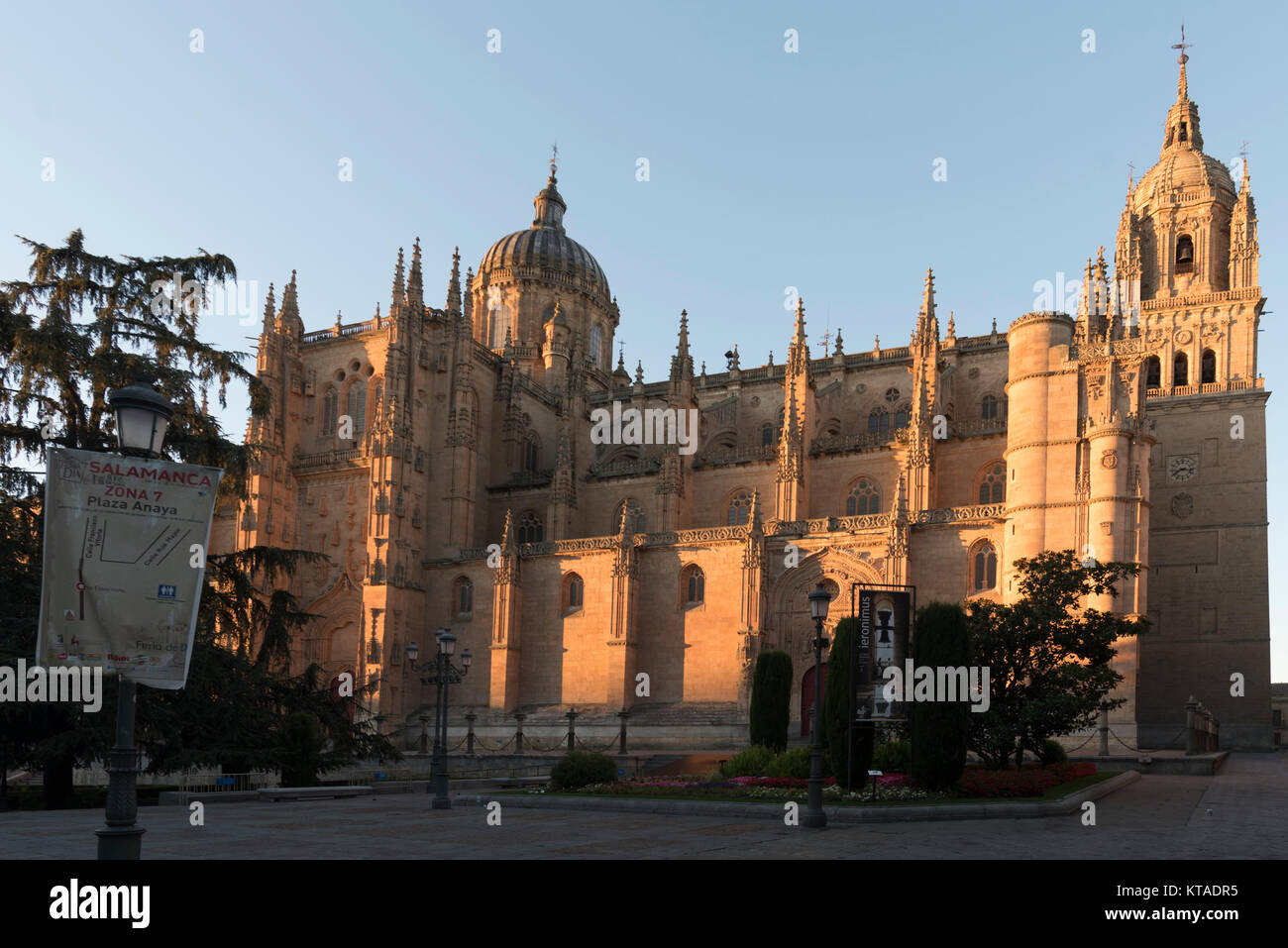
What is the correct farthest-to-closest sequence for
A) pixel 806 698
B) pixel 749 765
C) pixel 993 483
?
pixel 993 483 → pixel 806 698 → pixel 749 765

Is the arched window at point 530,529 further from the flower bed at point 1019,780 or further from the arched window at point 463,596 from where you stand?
the flower bed at point 1019,780

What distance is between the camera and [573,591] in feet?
165

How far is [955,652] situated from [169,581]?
1566 cm

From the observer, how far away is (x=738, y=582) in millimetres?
45781

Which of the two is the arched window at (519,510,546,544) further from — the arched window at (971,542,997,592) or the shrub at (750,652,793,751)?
the shrub at (750,652,793,751)

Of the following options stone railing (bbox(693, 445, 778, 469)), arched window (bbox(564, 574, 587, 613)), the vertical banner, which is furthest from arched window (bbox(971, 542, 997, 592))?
the vertical banner

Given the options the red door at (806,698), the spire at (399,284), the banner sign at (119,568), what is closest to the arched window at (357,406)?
the spire at (399,284)

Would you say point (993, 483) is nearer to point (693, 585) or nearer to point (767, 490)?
point (767, 490)

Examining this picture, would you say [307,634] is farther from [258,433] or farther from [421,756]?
[421,756]

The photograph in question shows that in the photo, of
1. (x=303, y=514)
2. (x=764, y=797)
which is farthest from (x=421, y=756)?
(x=764, y=797)

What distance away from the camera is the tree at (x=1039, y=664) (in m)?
24.5

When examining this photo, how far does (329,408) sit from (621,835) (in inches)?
1785

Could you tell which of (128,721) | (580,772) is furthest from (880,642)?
(128,721)

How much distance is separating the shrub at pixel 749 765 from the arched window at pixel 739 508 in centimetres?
2625
